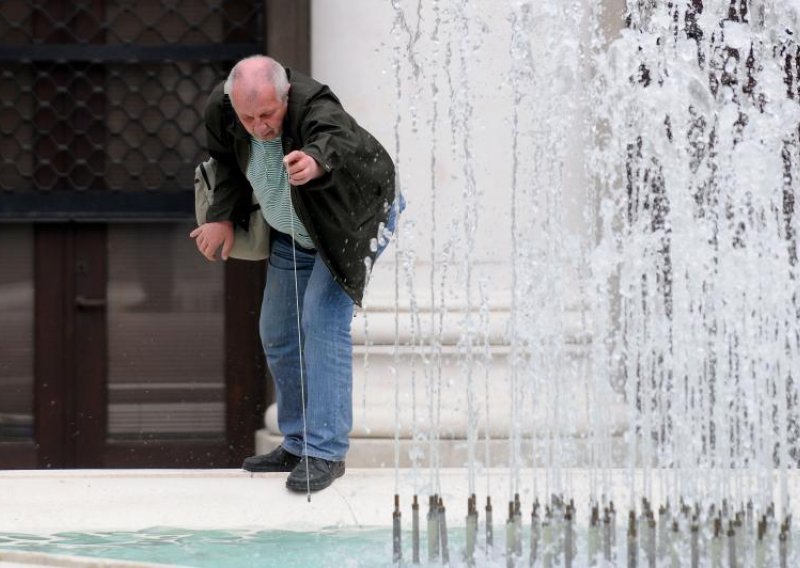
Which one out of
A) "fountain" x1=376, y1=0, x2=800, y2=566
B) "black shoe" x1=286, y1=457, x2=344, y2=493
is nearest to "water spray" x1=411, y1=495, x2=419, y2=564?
"black shoe" x1=286, y1=457, x2=344, y2=493

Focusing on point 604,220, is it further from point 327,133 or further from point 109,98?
point 109,98

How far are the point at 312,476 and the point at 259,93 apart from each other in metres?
1.20

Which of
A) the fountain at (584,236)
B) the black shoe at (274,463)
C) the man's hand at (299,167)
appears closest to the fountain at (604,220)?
the fountain at (584,236)

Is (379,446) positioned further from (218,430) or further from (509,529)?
(509,529)

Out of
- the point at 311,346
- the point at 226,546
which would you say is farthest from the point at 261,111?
the point at 226,546

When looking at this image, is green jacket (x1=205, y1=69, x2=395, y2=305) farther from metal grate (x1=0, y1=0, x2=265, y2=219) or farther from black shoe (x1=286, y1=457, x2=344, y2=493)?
metal grate (x1=0, y1=0, x2=265, y2=219)

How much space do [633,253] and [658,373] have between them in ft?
1.79

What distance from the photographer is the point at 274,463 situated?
17.0 ft

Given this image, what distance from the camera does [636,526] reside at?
3793 mm

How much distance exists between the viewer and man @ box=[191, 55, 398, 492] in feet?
14.8

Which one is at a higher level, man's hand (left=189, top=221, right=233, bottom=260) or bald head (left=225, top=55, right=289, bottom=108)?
bald head (left=225, top=55, right=289, bottom=108)

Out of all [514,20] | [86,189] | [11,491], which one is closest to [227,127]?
[11,491]

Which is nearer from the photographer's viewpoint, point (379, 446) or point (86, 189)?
point (379, 446)

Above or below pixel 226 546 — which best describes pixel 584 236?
above
